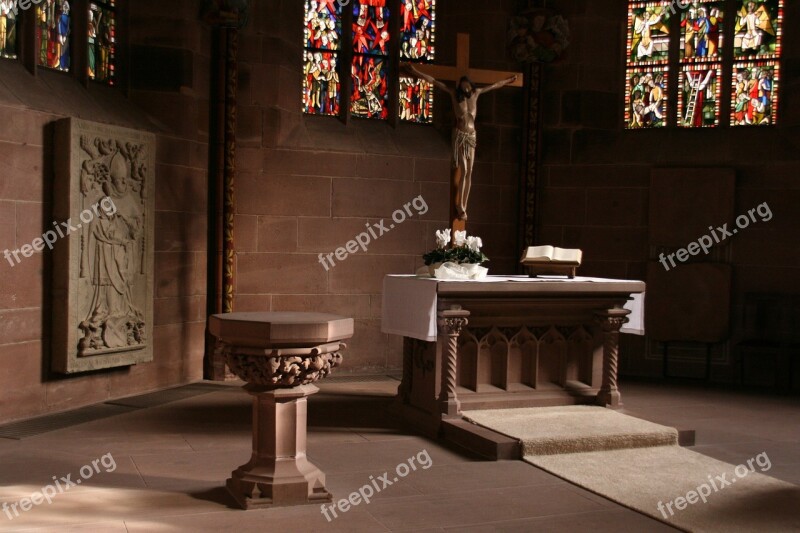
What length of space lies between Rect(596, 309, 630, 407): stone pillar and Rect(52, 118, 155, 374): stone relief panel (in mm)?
3892

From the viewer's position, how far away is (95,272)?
695 cm

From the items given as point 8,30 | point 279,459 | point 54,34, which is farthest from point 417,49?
point 279,459

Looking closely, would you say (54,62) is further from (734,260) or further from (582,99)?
(734,260)

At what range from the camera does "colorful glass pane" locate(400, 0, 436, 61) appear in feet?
31.3

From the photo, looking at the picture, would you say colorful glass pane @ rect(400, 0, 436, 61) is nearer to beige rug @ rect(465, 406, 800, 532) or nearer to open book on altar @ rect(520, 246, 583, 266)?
open book on altar @ rect(520, 246, 583, 266)

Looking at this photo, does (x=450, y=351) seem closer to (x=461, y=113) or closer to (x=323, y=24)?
(x=461, y=113)

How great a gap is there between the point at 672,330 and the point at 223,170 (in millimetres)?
5025

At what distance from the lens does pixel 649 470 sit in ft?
17.1

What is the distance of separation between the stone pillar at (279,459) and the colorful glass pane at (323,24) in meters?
5.54

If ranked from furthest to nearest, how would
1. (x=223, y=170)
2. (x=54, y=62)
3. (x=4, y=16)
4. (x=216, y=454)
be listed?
(x=223, y=170) → (x=54, y=62) → (x=4, y=16) → (x=216, y=454)

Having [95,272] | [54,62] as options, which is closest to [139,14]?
[54,62]

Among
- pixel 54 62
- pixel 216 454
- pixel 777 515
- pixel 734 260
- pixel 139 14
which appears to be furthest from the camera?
pixel 734 260

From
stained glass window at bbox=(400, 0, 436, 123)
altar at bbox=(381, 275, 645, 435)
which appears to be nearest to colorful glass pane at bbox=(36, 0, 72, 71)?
altar at bbox=(381, 275, 645, 435)

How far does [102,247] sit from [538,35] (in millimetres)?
5177
